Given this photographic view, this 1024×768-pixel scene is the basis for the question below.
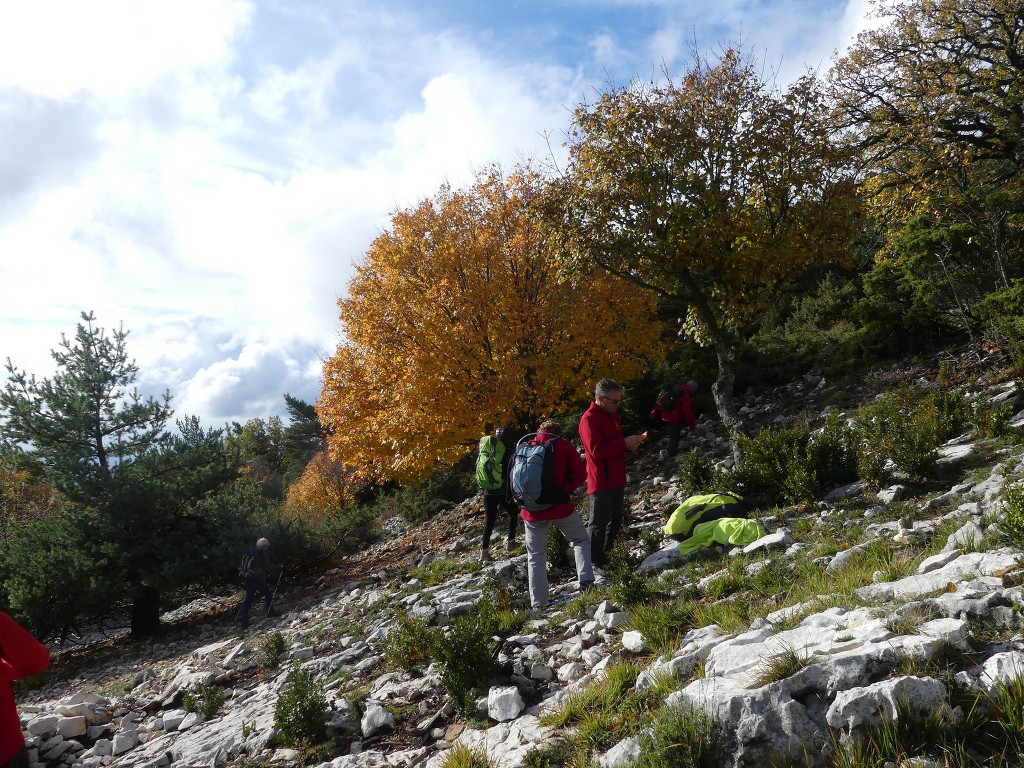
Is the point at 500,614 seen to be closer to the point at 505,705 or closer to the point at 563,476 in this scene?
the point at 563,476

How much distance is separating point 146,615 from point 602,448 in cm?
1295

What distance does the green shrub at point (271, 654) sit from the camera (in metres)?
8.07

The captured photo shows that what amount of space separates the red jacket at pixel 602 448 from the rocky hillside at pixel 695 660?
112 centimetres

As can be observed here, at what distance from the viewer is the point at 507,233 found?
14016mm

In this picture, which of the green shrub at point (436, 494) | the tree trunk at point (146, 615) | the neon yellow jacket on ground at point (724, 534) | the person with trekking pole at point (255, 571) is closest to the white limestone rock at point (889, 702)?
the neon yellow jacket on ground at point (724, 534)

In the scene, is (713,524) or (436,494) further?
(436,494)

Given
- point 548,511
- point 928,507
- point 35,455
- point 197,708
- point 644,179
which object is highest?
point 644,179

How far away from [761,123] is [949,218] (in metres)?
8.04

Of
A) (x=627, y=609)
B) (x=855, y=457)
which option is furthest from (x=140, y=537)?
(x=855, y=457)

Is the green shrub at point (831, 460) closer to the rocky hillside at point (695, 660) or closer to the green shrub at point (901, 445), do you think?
the green shrub at point (901, 445)

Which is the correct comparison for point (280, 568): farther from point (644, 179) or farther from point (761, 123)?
point (761, 123)

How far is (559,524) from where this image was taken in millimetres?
6668

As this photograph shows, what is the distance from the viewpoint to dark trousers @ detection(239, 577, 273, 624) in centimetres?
1209

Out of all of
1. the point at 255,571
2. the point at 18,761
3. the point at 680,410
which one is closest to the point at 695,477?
the point at 680,410
